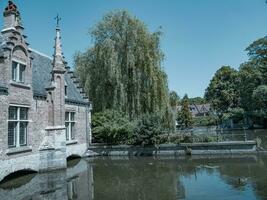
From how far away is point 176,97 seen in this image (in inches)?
1091

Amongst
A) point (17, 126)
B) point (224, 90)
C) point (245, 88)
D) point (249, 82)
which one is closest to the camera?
point (17, 126)

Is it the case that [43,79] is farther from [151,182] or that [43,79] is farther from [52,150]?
[151,182]

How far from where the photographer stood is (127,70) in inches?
979

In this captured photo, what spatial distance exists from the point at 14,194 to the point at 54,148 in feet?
18.6

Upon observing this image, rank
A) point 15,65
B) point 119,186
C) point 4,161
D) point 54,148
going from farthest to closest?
point 54,148
point 15,65
point 4,161
point 119,186

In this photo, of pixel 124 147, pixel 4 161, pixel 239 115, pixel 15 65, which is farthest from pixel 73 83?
pixel 239 115

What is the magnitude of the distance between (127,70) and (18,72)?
458 inches

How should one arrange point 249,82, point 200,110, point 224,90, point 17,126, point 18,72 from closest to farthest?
point 17,126
point 18,72
point 249,82
point 224,90
point 200,110

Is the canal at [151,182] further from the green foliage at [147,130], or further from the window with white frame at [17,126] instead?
the green foliage at [147,130]

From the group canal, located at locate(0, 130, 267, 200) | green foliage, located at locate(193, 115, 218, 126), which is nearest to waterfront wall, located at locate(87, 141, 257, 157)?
canal, located at locate(0, 130, 267, 200)

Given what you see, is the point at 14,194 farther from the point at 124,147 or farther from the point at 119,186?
the point at 124,147

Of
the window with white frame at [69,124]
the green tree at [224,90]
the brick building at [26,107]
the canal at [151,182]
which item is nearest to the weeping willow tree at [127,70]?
the window with white frame at [69,124]

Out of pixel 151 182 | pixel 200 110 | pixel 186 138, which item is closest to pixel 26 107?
pixel 151 182

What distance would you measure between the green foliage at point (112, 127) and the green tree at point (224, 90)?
33444 mm
